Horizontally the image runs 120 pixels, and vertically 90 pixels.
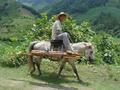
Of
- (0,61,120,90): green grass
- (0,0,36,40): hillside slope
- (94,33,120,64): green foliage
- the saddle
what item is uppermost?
(0,0,36,40): hillside slope

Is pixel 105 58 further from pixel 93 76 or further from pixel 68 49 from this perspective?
pixel 68 49

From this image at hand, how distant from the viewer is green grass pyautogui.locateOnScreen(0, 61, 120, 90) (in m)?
13.6

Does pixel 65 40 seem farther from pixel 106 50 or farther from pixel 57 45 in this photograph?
pixel 106 50

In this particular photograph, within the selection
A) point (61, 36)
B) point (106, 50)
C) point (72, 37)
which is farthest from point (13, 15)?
point (61, 36)

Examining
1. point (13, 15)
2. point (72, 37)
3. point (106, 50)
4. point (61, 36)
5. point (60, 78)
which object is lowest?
point (60, 78)

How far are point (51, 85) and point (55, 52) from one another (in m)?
1.40

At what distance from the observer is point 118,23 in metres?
159

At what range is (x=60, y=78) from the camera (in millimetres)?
15414

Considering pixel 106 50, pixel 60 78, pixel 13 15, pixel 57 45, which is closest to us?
pixel 57 45

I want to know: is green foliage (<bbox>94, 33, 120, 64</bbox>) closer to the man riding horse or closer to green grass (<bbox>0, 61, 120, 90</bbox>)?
green grass (<bbox>0, 61, 120, 90</bbox>)

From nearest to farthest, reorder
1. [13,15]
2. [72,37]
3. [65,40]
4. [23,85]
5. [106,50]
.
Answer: [23,85], [65,40], [72,37], [106,50], [13,15]

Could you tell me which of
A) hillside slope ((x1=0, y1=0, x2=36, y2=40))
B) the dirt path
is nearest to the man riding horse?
the dirt path

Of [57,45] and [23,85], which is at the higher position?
[57,45]

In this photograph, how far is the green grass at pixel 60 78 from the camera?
44.5 feet
